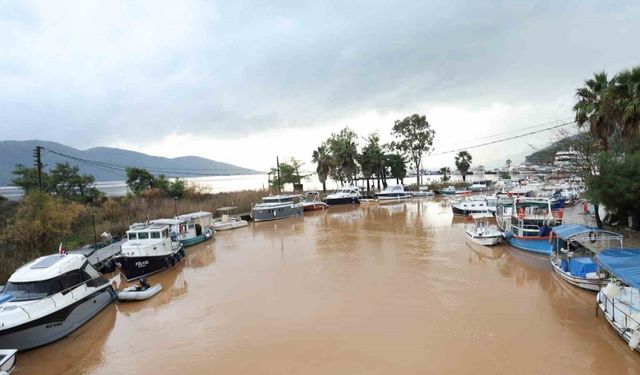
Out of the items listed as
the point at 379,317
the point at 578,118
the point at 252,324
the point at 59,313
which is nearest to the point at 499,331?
the point at 379,317

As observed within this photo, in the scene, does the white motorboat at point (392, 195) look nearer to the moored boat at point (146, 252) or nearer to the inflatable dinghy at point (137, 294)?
the moored boat at point (146, 252)

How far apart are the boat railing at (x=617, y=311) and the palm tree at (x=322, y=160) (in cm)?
4699

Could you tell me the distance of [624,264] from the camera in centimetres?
941

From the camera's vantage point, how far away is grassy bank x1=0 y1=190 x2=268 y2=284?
17.1 metres

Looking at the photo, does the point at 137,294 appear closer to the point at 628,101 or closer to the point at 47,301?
the point at 47,301

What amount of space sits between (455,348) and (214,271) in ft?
42.3

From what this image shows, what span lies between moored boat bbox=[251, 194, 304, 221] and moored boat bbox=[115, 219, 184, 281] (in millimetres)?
17021

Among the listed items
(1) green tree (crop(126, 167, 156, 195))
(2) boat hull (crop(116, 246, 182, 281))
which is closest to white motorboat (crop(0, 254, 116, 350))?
(2) boat hull (crop(116, 246, 182, 281))

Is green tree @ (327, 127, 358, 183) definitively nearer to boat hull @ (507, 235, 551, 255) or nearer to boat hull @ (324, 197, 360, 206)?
boat hull @ (324, 197, 360, 206)

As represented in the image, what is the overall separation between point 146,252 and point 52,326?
275 inches

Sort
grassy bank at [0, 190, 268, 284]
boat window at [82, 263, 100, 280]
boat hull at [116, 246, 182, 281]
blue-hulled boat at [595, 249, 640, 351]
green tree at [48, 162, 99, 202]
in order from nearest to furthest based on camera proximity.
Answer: blue-hulled boat at [595, 249, 640, 351] < boat window at [82, 263, 100, 280] < boat hull at [116, 246, 182, 281] < grassy bank at [0, 190, 268, 284] < green tree at [48, 162, 99, 202]

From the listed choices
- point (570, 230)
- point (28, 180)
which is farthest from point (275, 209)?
point (570, 230)

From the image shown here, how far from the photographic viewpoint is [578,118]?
64.0 ft

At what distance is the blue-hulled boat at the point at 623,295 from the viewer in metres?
8.45
